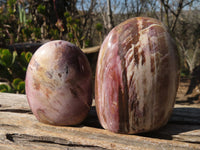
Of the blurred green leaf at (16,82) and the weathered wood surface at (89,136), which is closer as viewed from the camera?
the weathered wood surface at (89,136)

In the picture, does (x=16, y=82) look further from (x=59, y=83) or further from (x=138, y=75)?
(x=138, y=75)

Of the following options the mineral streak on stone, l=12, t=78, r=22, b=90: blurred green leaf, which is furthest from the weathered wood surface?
l=12, t=78, r=22, b=90: blurred green leaf

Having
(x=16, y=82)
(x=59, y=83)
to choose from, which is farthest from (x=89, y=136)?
(x=16, y=82)

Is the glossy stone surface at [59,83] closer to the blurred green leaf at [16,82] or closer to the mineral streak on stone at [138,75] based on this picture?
the mineral streak on stone at [138,75]

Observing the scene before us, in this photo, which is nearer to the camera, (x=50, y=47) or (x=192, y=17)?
(x=50, y=47)

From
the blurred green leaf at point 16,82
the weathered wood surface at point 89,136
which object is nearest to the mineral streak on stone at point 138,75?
the weathered wood surface at point 89,136

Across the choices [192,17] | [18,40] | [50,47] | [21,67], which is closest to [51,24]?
[18,40]

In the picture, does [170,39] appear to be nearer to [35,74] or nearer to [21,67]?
[35,74]
